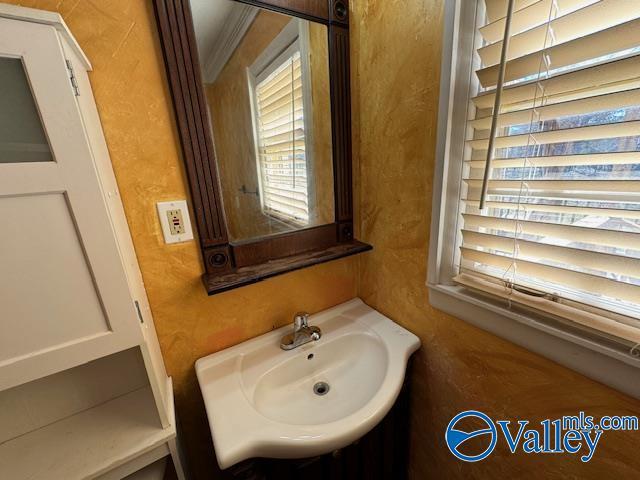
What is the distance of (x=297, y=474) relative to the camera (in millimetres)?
661

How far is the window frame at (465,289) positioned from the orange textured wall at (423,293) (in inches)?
1.4

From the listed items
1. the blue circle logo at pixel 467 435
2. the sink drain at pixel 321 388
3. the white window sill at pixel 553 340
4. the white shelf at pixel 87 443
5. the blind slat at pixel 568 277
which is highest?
the blind slat at pixel 568 277

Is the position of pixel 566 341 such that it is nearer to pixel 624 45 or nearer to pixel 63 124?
pixel 624 45

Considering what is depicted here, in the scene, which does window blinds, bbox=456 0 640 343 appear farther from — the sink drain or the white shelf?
the white shelf

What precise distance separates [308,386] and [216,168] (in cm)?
77

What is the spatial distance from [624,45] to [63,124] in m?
0.96

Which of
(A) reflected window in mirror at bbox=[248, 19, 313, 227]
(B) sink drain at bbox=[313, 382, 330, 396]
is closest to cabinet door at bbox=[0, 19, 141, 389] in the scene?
(A) reflected window in mirror at bbox=[248, 19, 313, 227]

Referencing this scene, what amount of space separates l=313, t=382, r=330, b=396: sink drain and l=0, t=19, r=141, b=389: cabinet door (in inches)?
25.0

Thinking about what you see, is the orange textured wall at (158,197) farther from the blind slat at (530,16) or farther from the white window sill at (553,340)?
the blind slat at (530,16)

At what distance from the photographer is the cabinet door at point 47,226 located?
0.41m

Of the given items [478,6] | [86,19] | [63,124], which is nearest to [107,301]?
[63,124]

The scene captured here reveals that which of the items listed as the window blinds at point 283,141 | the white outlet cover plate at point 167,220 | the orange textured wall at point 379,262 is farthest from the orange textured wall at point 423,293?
the white outlet cover plate at point 167,220

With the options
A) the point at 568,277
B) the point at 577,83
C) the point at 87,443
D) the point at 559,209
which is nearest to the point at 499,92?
the point at 577,83

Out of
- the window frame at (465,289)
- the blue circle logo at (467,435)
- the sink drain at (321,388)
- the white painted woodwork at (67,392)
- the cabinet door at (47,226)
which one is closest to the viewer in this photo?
the cabinet door at (47,226)
